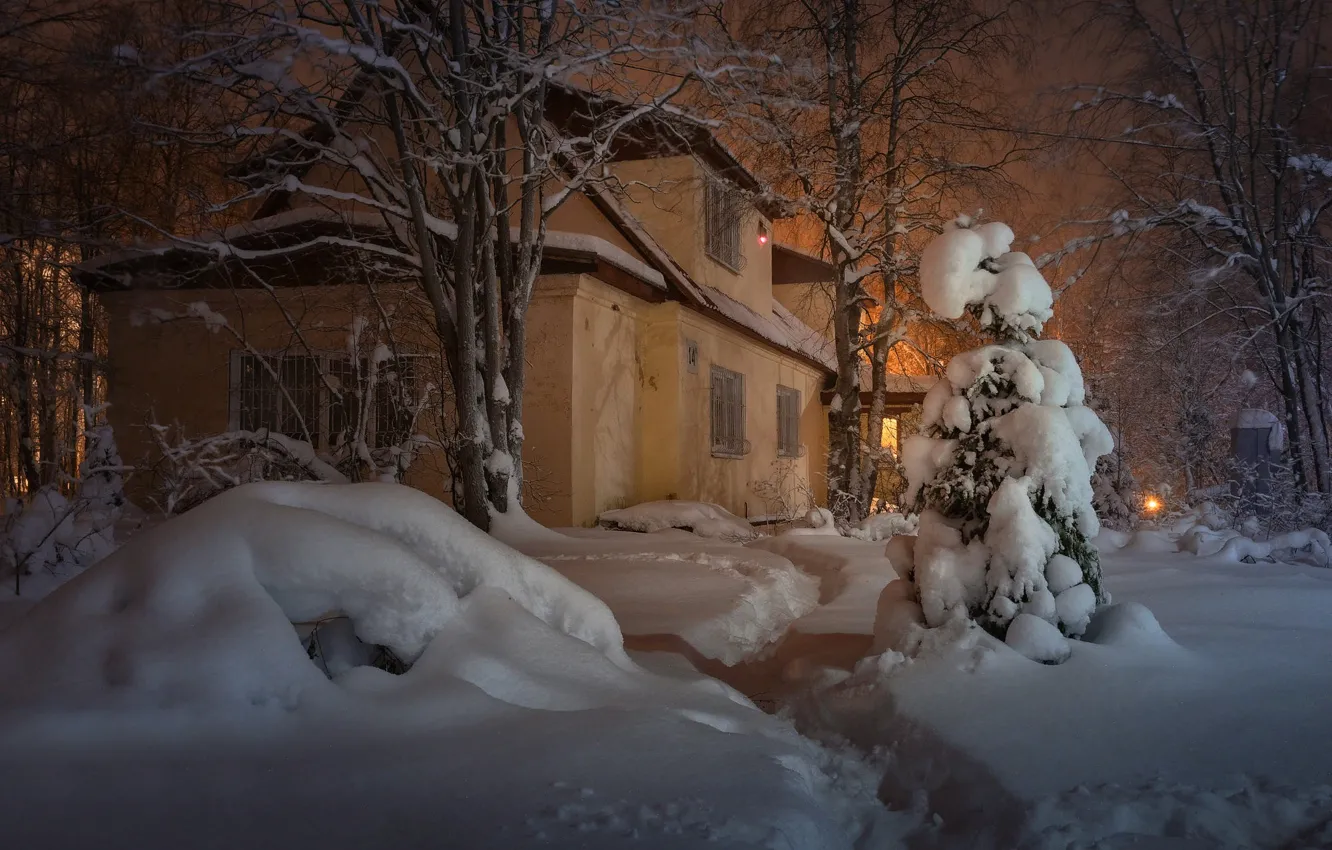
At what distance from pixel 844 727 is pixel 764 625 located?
2.54 m

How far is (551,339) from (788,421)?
9796 millimetres

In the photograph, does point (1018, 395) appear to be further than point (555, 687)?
Yes

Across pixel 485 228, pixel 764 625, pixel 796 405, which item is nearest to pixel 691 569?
pixel 764 625

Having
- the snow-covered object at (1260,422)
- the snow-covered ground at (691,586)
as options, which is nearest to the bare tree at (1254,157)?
the snow-covered object at (1260,422)

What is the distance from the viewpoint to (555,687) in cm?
374

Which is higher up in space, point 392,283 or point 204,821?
point 392,283

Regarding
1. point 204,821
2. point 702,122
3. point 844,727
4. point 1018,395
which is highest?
point 702,122

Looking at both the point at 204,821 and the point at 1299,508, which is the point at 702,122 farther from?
the point at 1299,508

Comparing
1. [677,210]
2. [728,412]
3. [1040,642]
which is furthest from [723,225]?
Result: [1040,642]

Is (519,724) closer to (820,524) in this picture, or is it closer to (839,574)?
(839,574)

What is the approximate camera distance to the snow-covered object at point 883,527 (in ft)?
38.7

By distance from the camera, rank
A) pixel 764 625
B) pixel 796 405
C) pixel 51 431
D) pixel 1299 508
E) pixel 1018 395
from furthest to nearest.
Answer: pixel 796 405, pixel 51 431, pixel 1299 508, pixel 764 625, pixel 1018 395

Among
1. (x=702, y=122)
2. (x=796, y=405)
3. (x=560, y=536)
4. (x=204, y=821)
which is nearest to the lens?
(x=204, y=821)

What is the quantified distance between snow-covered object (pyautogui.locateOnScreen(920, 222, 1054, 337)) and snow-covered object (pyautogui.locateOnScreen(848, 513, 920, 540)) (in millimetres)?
6476
